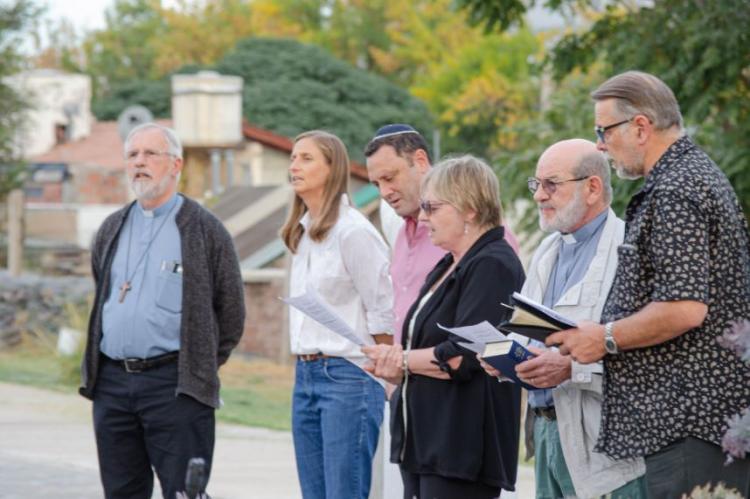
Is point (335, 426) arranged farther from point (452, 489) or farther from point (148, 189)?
point (148, 189)

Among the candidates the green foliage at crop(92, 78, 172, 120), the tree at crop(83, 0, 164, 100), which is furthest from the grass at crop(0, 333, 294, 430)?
the tree at crop(83, 0, 164, 100)

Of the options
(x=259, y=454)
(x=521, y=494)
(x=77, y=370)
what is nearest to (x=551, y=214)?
(x=521, y=494)

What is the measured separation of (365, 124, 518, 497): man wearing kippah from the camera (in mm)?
6262

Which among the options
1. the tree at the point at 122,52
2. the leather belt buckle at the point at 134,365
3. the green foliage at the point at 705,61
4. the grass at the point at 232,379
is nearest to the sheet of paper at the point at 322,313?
the leather belt buckle at the point at 134,365

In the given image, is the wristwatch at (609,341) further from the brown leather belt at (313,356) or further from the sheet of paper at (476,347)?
the brown leather belt at (313,356)

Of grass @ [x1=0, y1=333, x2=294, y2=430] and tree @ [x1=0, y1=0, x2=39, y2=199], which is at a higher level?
tree @ [x1=0, y1=0, x2=39, y2=199]

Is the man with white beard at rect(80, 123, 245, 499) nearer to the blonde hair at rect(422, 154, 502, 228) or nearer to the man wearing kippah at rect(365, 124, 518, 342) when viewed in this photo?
the man wearing kippah at rect(365, 124, 518, 342)

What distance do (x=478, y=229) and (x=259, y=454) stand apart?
652 centimetres

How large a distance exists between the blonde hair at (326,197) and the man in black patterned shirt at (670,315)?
208cm

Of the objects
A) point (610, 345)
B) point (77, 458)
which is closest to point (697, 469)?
point (610, 345)

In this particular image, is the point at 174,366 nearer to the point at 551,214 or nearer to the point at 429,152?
the point at 429,152

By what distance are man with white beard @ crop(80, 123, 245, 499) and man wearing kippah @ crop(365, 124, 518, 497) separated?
0.84m

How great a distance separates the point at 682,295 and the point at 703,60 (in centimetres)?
830

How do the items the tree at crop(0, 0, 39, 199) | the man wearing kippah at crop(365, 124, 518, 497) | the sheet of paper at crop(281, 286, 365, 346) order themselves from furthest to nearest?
the tree at crop(0, 0, 39, 199), the man wearing kippah at crop(365, 124, 518, 497), the sheet of paper at crop(281, 286, 365, 346)
